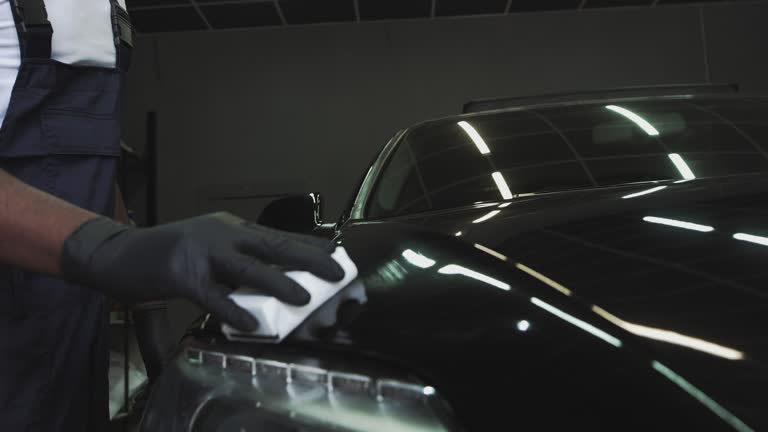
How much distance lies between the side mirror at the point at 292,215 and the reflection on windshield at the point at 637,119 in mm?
661

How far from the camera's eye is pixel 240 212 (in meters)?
5.23

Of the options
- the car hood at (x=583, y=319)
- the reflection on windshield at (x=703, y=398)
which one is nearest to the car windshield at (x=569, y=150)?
the car hood at (x=583, y=319)

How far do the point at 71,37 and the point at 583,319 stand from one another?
2.97 feet

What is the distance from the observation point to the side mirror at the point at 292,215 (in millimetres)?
1167

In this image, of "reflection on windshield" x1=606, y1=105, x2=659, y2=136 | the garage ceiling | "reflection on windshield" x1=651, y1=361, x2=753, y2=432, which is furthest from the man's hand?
the garage ceiling

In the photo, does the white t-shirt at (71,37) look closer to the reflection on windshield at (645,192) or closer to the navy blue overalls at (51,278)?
the navy blue overalls at (51,278)

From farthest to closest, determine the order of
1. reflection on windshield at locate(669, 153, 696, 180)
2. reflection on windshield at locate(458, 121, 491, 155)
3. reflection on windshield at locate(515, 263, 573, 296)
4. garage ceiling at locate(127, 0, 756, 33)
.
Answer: garage ceiling at locate(127, 0, 756, 33)
reflection on windshield at locate(458, 121, 491, 155)
reflection on windshield at locate(669, 153, 696, 180)
reflection on windshield at locate(515, 263, 573, 296)

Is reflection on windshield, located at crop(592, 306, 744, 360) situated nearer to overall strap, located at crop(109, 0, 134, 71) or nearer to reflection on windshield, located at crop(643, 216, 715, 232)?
reflection on windshield, located at crop(643, 216, 715, 232)

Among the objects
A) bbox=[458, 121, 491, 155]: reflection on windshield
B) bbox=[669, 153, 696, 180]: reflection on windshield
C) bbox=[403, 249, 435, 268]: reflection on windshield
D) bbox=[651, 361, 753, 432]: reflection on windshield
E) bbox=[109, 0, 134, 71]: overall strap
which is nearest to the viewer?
bbox=[651, 361, 753, 432]: reflection on windshield

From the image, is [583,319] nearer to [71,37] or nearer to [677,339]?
[677,339]

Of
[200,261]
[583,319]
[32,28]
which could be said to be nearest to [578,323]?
[583,319]

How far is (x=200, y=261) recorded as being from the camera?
1.80 feet

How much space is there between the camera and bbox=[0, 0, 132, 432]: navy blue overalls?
878mm

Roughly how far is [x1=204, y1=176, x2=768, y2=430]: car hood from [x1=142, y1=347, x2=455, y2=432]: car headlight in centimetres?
2
